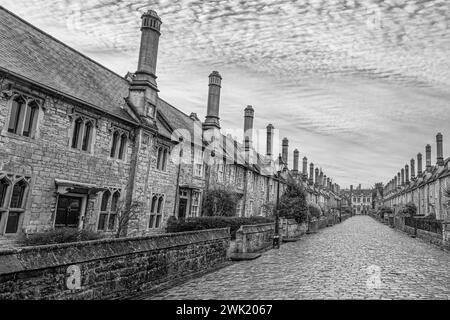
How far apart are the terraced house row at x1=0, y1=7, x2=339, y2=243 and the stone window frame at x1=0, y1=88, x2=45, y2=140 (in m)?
0.03

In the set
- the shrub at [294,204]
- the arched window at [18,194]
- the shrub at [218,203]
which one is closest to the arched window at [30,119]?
the arched window at [18,194]

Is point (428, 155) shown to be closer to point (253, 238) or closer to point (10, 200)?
point (253, 238)

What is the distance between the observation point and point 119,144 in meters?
18.0

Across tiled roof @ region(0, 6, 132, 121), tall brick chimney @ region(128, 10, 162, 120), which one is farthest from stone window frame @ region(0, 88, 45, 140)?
tall brick chimney @ region(128, 10, 162, 120)

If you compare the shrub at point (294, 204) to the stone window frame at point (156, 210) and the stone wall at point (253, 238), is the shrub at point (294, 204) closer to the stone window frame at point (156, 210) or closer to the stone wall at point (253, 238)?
the stone wall at point (253, 238)

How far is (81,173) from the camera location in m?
15.4

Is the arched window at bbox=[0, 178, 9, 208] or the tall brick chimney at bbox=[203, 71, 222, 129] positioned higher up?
the tall brick chimney at bbox=[203, 71, 222, 129]

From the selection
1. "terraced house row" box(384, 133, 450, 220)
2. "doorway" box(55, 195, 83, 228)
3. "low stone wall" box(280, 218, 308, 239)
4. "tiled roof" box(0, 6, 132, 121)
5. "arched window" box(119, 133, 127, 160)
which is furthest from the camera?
"terraced house row" box(384, 133, 450, 220)

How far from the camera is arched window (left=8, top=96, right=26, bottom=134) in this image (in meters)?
12.5

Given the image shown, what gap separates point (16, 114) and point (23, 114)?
0.23m

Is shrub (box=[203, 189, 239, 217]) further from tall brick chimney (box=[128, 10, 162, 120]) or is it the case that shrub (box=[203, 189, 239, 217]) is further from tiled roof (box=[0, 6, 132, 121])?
tiled roof (box=[0, 6, 132, 121])
